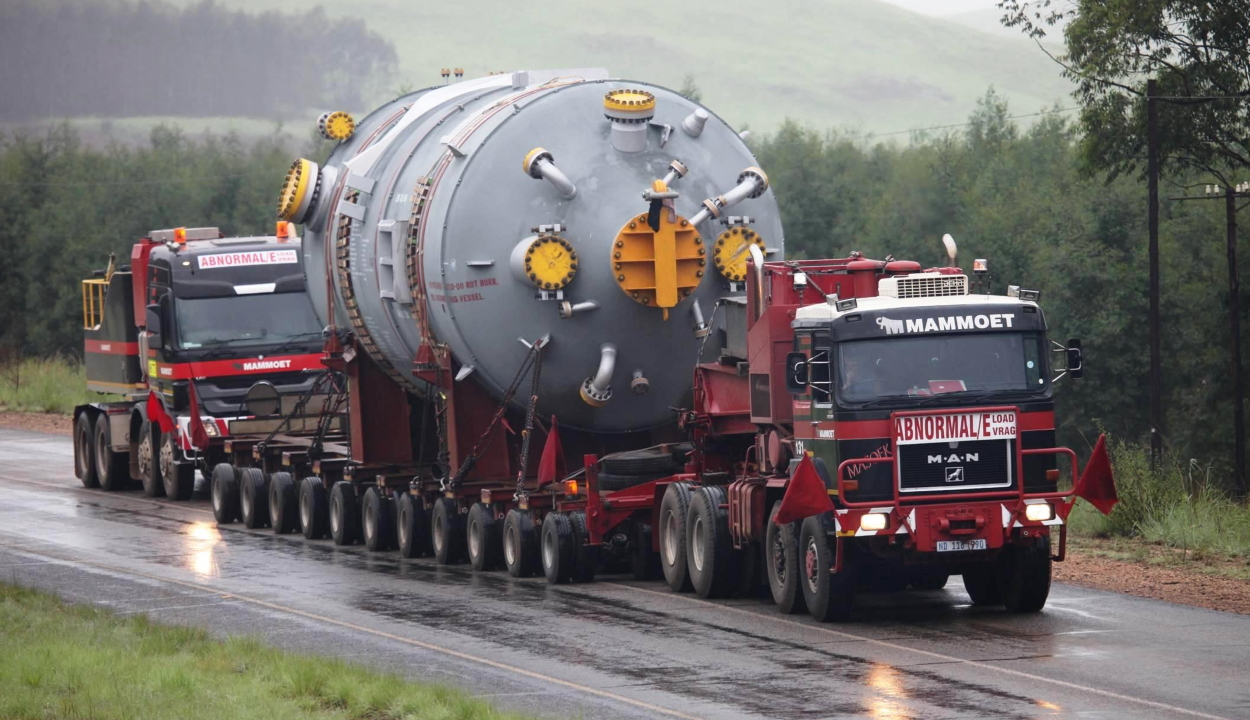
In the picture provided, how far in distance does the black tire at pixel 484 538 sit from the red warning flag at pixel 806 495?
18.1ft

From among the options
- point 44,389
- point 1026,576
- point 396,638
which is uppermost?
point 44,389

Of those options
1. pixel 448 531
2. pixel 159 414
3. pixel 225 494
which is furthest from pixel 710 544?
pixel 159 414

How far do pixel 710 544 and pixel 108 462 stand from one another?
1634 cm

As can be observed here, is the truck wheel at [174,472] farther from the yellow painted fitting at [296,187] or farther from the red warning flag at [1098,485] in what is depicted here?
the red warning flag at [1098,485]

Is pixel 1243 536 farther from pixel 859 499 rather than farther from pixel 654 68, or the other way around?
pixel 654 68

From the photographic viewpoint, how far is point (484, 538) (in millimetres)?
19172

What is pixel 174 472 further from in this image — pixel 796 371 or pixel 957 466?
pixel 957 466

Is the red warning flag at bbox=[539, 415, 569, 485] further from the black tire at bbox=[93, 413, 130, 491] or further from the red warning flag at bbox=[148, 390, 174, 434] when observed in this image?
the black tire at bbox=[93, 413, 130, 491]

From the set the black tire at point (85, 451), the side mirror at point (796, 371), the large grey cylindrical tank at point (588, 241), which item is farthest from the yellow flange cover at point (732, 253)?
the black tire at point (85, 451)

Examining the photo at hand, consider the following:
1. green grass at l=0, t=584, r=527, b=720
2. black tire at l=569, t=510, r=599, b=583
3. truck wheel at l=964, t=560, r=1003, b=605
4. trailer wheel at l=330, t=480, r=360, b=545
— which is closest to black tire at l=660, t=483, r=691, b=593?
black tire at l=569, t=510, r=599, b=583

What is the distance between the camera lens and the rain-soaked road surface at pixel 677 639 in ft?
38.0

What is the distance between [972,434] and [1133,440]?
101 feet

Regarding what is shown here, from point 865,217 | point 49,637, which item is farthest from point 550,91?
point 865,217

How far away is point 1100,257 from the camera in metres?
44.8
